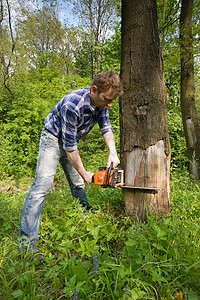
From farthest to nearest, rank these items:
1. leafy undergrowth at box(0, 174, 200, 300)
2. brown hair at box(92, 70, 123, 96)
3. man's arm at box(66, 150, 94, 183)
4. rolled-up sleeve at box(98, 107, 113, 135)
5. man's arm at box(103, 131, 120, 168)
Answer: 1. rolled-up sleeve at box(98, 107, 113, 135)
2. man's arm at box(103, 131, 120, 168)
3. man's arm at box(66, 150, 94, 183)
4. brown hair at box(92, 70, 123, 96)
5. leafy undergrowth at box(0, 174, 200, 300)

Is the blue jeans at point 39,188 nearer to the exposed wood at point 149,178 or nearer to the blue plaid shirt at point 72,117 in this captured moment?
the blue plaid shirt at point 72,117

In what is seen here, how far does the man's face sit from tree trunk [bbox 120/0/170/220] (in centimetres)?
28

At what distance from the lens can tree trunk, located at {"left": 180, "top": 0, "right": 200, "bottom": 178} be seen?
15.1ft

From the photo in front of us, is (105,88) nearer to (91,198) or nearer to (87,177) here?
(87,177)

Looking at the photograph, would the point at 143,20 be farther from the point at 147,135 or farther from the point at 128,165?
the point at 128,165

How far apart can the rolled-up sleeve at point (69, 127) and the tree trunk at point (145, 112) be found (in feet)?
2.20

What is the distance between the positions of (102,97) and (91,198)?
1551 millimetres

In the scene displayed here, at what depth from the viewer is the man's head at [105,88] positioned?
2053mm

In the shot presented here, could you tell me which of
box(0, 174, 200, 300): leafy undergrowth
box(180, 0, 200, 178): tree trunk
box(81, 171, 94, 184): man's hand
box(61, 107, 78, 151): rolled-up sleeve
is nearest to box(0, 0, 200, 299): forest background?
box(0, 174, 200, 300): leafy undergrowth

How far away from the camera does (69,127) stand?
2.13 m

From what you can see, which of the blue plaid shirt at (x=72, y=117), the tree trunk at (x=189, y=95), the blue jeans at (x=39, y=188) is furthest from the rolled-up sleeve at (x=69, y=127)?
the tree trunk at (x=189, y=95)

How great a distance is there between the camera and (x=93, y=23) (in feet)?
40.0

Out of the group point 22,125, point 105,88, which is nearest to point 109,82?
point 105,88

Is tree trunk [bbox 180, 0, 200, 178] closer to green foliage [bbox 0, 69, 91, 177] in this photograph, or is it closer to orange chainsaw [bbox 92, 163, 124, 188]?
orange chainsaw [bbox 92, 163, 124, 188]
